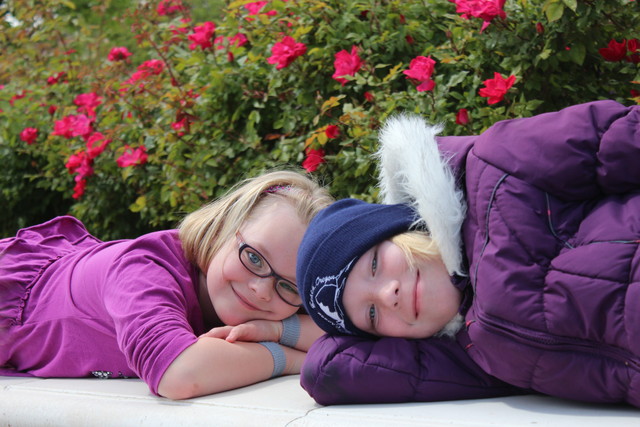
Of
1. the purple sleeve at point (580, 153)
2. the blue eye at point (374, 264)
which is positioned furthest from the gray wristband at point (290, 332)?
the purple sleeve at point (580, 153)

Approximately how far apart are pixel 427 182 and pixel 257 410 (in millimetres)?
738

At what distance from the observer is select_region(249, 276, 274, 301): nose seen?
7.76 ft

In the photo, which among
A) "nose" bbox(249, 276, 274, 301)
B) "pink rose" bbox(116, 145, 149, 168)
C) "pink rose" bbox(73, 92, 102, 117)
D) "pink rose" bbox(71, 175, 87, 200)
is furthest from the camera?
"pink rose" bbox(73, 92, 102, 117)

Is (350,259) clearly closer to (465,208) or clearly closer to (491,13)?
(465,208)

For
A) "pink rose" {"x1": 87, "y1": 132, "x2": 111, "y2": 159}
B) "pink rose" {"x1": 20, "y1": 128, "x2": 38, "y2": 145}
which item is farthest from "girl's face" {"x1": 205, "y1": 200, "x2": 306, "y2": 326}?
"pink rose" {"x1": 20, "y1": 128, "x2": 38, "y2": 145}

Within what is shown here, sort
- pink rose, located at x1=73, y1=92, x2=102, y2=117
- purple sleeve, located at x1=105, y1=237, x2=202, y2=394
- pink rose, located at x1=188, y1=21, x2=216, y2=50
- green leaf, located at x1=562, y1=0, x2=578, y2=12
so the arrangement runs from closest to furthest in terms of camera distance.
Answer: purple sleeve, located at x1=105, y1=237, x2=202, y2=394, green leaf, located at x1=562, y1=0, x2=578, y2=12, pink rose, located at x1=188, y1=21, x2=216, y2=50, pink rose, located at x1=73, y1=92, x2=102, y2=117

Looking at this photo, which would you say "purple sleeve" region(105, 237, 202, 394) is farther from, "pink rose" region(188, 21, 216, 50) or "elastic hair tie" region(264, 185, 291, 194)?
"pink rose" region(188, 21, 216, 50)

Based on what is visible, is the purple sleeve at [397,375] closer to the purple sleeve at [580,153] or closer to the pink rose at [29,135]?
the purple sleeve at [580,153]

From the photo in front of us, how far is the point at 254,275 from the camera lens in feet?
7.86

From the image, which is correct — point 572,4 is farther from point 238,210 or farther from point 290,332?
point 290,332

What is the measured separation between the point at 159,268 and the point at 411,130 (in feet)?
3.15

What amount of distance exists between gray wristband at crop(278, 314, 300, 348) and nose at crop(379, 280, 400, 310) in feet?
2.01

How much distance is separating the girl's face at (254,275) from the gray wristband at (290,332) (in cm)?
3

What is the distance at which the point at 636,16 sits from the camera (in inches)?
108
